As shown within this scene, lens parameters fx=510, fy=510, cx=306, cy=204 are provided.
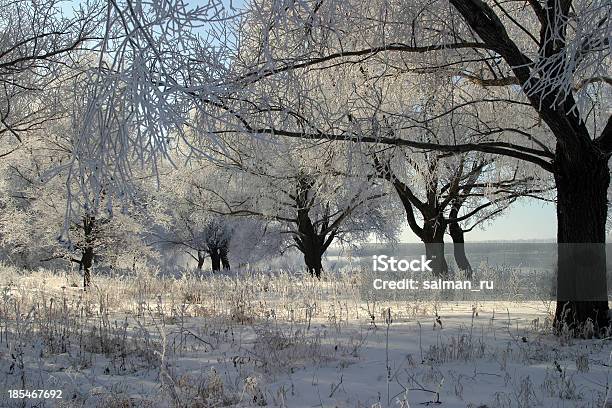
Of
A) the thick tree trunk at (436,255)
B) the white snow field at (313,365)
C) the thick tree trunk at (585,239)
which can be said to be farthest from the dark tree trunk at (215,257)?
the thick tree trunk at (585,239)

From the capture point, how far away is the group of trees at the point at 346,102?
10.0 feet

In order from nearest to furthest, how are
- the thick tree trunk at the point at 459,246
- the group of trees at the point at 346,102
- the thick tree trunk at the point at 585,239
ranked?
1. the group of trees at the point at 346,102
2. the thick tree trunk at the point at 585,239
3. the thick tree trunk at the point at 459,246

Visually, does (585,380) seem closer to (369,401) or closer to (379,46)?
(369,401)

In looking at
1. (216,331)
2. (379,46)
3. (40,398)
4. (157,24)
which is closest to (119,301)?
(216,331)

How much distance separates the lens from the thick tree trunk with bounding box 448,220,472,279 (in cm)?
1563

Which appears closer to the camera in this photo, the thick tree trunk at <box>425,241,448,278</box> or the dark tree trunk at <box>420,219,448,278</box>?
the dark tree trunk at <box>420,219,448,278</box>

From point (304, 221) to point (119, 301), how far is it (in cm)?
1003

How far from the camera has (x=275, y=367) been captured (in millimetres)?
4547

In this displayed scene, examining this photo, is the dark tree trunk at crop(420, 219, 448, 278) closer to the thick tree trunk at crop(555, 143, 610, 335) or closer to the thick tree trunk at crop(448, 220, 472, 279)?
the thick tree trunk at crop(448, 220, 472, 279)

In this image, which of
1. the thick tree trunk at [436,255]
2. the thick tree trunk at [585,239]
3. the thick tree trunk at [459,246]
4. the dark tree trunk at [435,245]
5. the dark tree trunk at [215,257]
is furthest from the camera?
the dark tree trunk at [215,257]

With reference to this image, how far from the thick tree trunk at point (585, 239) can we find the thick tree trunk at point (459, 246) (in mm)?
9066

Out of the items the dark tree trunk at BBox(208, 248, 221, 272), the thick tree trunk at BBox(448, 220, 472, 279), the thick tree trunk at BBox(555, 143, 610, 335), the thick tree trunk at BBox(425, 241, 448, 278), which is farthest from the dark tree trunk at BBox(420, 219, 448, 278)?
the dark tree trunk at BBox(208, 248, 221, 272)

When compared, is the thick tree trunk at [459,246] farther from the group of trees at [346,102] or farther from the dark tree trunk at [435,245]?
the dark tree trunk at [435,245]

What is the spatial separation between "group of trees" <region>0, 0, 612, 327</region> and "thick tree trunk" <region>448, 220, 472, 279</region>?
0.22 ft
